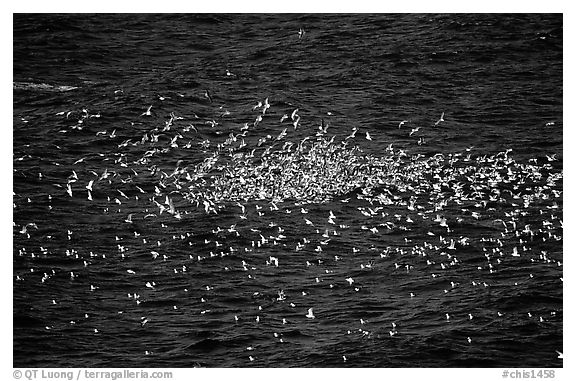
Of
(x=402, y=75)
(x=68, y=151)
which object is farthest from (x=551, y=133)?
(x=68, y=151)

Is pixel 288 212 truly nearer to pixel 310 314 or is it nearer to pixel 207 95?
pixel 310 314

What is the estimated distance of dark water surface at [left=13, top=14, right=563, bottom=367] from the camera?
2316cm

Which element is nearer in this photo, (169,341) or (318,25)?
(169,341)

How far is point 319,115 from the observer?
87.1ft

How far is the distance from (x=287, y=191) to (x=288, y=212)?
1.94 ft

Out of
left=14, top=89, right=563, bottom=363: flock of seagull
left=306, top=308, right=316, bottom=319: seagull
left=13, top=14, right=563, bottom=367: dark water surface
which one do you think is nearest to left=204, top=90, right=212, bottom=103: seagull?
left=13, top=14, right=563, bottom=367: dark water surface

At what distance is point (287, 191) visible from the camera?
26109 millimetres

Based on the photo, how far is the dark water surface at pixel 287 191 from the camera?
2316cm

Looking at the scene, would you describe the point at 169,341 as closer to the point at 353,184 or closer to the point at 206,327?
the point at 206,327

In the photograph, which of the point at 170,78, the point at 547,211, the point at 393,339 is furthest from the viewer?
the point at 170,78

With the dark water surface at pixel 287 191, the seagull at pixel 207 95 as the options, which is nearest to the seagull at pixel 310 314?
the dark water surface at pixel 287 191

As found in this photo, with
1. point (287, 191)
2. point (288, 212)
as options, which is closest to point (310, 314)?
point (288, 212)

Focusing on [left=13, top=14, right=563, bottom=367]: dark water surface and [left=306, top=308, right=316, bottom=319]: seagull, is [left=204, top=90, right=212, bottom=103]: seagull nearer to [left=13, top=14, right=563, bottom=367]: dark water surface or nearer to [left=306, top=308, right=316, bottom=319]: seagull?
[left=13, top=14, right=563, bottom=367]: dark water surface

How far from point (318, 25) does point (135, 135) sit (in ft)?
15.9
